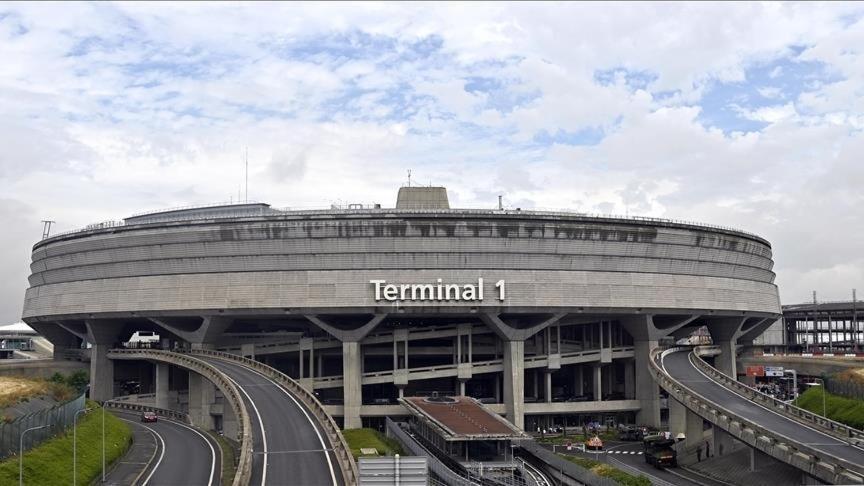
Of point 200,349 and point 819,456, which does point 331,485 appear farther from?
point 200,349

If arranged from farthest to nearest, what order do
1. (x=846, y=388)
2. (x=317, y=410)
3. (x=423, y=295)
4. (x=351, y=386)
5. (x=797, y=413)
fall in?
1. (x=351, y=386)
2. (x=423, y=295)
3. (x=846, y=388)
4. (x=317, y=410)
5. (x=797, y=413)

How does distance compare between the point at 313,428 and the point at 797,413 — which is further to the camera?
the point at 797,413

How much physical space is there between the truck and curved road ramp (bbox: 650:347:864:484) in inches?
170

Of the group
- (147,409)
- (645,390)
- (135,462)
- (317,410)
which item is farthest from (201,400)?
(645,390)

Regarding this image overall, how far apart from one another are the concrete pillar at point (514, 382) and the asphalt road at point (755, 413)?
59.0 feet

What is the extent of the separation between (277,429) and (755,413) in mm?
42626

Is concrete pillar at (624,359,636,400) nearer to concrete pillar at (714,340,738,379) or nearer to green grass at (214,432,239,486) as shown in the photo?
concrete pillar at (714,340,738,379)

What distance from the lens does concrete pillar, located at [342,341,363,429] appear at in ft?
374

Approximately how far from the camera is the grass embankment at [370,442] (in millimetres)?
86688

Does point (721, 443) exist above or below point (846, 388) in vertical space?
below

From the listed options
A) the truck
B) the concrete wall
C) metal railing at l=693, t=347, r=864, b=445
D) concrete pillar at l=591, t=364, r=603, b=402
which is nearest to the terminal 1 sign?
the concrete wall

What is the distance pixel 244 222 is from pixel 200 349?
19482 millimetres

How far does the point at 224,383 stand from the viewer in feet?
311

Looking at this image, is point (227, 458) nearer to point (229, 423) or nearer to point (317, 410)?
point (317, 410)
